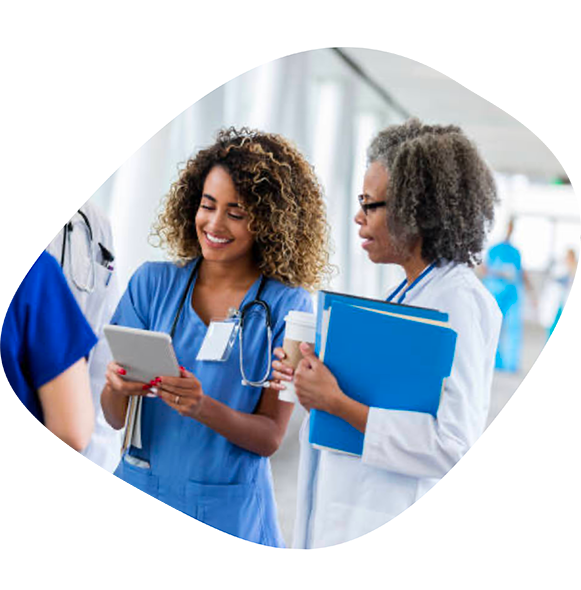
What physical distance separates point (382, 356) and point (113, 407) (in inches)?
21.3

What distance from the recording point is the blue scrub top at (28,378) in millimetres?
1588

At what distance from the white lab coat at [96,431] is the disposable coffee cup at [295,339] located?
0.35 metres

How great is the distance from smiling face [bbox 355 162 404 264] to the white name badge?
30 centimetres

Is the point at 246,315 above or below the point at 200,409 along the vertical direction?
above

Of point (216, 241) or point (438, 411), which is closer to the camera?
point (438, 411)

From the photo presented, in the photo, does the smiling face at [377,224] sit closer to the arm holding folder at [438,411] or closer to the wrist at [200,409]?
the arm holding folder at [438,411]

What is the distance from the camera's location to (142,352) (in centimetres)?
165

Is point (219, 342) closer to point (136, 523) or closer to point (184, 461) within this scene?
point (184, 461)

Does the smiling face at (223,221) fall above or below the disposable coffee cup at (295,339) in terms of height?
above

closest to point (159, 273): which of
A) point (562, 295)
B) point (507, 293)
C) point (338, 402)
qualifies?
point (338, 402)

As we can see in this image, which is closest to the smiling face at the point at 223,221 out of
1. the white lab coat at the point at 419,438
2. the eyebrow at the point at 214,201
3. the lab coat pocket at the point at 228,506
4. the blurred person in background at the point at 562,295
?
the eyebrow at the point at 214,201

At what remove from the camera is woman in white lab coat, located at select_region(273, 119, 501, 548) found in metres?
1.60

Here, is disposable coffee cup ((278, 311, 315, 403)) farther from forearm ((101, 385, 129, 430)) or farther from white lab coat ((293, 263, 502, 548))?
forearm ((101, 385, 129, 430))

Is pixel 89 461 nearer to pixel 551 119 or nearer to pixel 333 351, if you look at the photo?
pixel 333 351
